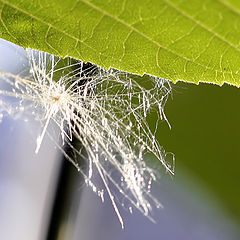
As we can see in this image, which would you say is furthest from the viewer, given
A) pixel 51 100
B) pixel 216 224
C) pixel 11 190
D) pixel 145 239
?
pixel 216 224

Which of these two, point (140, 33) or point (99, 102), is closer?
point (140, 33)

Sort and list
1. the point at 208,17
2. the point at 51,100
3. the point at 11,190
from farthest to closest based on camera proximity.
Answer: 1. the point at 11,190
2. the point at 51,100
3. the point at 208,17

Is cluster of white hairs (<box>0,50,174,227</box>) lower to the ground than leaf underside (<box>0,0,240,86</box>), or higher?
higher

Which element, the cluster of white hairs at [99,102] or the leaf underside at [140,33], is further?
the cluster of white hairs at [99,102]

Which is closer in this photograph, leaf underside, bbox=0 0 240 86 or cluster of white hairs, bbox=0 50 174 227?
leaf underside, bbox=0 0 240 86

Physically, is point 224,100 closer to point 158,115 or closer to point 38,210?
point 38,210

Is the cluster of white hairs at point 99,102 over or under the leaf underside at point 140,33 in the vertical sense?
over

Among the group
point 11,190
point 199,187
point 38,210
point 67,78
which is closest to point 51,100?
point 67,78

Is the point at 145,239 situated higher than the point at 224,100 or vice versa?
the point at 224,100
